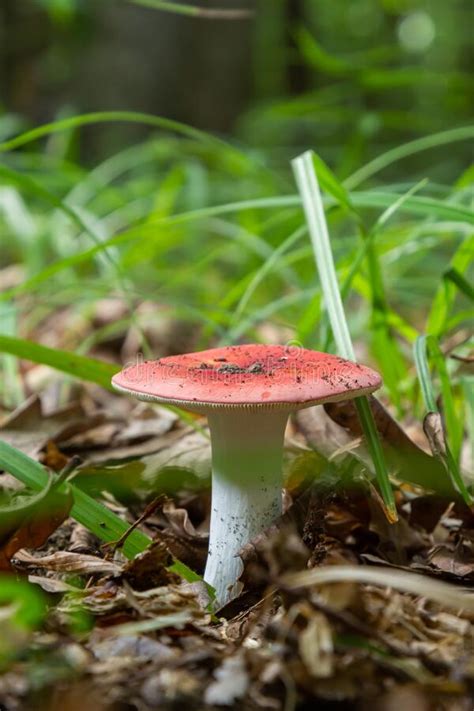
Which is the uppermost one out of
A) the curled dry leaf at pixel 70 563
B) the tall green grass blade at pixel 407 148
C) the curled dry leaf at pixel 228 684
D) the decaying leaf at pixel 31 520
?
the tall green grass blade at pixel 407 148

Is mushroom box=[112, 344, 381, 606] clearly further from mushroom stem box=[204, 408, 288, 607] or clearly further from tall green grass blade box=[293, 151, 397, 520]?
tall green grass blade box=[293, 151, 397, 520]

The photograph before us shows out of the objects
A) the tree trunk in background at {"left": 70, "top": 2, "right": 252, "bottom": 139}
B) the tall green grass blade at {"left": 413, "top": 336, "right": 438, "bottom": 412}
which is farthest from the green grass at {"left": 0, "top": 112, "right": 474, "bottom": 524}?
the tree trunk in background at {"left": 70, "top": 2, "right": 252, "bottom": 139}

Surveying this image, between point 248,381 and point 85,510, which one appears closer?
point 248,381

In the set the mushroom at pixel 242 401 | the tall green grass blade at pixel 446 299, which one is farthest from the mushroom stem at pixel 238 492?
the tall green grass blade at pixel 446 299

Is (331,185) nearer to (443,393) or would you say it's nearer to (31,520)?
(443,393)

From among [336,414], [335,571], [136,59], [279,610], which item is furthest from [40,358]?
[136,59]

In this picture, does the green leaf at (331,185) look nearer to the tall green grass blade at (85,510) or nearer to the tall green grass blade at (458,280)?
the tall green grass blade at (458,280)

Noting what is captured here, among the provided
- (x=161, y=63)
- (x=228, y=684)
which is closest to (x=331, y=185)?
(x=228, y=684)
